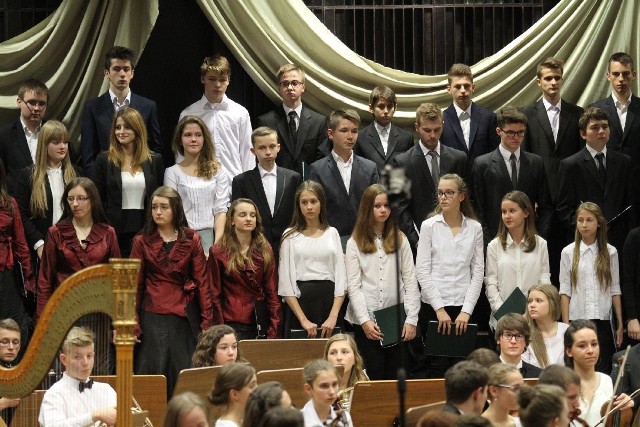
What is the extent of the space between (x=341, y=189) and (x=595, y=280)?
179 cm

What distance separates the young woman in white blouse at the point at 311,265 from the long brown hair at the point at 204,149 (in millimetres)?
672

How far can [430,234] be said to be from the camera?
8812 millimetres

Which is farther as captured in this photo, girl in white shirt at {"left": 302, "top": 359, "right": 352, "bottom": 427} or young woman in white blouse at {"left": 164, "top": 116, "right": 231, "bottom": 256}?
young woman in white blouse at {"left": 164, "top": 116, "right": 231, "bottom": 256}

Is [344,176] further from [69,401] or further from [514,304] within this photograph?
[69,401]

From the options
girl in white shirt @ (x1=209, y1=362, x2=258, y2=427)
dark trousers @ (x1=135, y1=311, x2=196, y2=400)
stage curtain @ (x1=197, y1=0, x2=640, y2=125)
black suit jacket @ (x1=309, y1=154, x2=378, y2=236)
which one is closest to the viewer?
girl in white shirt @ (x1=209, y1=362, x2=258, y2=427)

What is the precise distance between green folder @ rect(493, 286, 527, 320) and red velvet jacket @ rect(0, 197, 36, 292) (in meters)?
3.00

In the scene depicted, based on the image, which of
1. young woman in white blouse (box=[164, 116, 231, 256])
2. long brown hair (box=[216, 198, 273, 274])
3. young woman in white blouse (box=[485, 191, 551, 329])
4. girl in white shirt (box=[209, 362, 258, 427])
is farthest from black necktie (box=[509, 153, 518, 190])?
girl in white shirt (box=[209, 362, 258, 427])

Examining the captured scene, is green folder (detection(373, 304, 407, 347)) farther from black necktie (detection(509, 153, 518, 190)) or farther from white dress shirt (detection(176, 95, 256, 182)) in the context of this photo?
white dress shirt (detection(176, 95, 256, 182))

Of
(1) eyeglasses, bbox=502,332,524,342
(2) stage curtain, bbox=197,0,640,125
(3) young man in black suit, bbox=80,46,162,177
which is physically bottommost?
(1) eyeglasses, bbox=502,332,524,342

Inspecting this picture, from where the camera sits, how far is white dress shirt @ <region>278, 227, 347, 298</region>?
8.60 metres

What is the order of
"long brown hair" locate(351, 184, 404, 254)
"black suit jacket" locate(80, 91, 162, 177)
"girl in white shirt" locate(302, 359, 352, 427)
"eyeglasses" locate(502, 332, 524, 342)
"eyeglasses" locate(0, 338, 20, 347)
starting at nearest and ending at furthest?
1. "girl in white shirt" locate(302, 359, 352, 427)
2. "eyeglasses" locate(0, 338, 20, 347)
3. "eyeglasses" locate(502, 332, 524, 342)
4. "long brown hair" locate(351, 184, 404, 254)
5. "black suit jacket" locate(80, 91, 162, 177)

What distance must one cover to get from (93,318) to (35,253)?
2.45m

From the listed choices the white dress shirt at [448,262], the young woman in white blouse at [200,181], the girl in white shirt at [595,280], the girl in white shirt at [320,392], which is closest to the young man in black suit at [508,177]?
the white dress shirt at [448,262]

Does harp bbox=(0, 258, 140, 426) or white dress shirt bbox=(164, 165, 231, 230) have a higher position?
white dress shirt bbox=(164, 165, 231, 230)
